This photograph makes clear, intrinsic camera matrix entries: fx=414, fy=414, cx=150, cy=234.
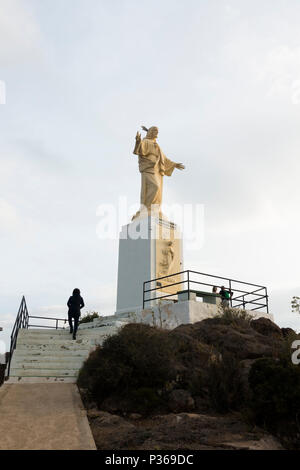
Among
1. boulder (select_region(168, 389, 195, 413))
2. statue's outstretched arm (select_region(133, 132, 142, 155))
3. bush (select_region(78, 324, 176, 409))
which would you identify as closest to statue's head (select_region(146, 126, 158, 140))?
statue's outstretched arm (select_region(133, 132, 142, 155))

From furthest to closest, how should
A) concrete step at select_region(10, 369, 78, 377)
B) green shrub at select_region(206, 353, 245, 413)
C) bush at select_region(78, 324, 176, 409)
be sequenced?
concrete step at select_region(10, 369, 78, 377)
bush at select_region(78, 324, 176, 409)
green shrub at select_region(206, 353, 245, 413)

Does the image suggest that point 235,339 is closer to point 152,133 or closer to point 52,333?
point 52,333

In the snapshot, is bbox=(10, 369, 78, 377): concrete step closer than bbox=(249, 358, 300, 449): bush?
No

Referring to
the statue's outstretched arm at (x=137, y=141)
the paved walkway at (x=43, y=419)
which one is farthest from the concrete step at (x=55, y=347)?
the statue's outstretched arm at (x=137, y=141)

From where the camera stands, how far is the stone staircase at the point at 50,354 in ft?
31.9

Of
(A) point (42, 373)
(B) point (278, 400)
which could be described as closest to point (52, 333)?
(A) point (42, 373)

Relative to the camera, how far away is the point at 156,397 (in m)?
7.00

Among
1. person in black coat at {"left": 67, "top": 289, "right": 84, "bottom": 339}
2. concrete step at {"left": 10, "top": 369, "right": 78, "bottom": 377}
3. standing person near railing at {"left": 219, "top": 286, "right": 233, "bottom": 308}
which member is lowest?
concrete step at {"left": 10, "top": 369, "right": 78, "bottom": 377}

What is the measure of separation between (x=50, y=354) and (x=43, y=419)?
4.70 meters

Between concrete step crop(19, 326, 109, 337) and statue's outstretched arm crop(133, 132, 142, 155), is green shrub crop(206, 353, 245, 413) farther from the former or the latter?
statue's outstretched arm crop(133, 132, 142, 155)

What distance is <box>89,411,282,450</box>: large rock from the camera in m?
5.12

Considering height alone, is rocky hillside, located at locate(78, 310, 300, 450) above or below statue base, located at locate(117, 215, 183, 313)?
below
